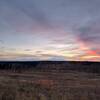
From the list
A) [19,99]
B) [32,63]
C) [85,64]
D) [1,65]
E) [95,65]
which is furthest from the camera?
[32,63]

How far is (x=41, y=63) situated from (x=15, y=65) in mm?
15805

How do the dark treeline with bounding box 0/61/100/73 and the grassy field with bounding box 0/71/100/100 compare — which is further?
the dark treeline with bounding box 0/61/100/73

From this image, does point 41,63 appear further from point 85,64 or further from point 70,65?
point 85,64

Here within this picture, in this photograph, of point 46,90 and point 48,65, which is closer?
point 46,90

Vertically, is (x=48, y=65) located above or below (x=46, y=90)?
above

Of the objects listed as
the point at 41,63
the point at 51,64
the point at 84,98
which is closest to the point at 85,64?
the point at 51,64

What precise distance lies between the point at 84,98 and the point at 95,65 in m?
78.9

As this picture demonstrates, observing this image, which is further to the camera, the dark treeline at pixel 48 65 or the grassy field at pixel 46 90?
the dark treeline at pixel 48 65

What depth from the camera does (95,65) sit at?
281ft

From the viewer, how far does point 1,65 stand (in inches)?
3957

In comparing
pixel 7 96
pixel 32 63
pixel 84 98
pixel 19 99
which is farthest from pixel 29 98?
pixel 32 63

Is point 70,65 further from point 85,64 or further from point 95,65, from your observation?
point 95,65

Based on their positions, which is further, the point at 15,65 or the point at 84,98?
the point at 15,65

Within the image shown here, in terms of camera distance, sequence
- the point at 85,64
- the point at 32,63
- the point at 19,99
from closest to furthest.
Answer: the point at 19,99
the point at 85,64
the point at 32,63
